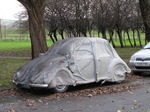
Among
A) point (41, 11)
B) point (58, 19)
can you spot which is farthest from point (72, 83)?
point (58, 19)

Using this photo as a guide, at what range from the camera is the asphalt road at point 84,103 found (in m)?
6.37

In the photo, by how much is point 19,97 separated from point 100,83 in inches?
133

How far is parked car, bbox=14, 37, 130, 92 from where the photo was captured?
26.7 ft

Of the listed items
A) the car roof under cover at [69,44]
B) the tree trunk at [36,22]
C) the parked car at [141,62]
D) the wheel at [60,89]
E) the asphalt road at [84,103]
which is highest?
the tree trunk at [36,22]

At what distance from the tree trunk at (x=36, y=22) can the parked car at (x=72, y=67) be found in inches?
160

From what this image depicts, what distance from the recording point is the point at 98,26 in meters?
38.6

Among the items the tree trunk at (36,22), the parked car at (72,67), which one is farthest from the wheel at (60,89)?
the tree trunk at (36,22)

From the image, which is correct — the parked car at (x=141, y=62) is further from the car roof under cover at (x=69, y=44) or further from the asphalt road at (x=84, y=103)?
the asphalt road at (x=84, y=103)

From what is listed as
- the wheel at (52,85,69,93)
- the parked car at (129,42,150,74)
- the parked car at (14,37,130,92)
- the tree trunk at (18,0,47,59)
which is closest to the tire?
the parked car at (14,37,130,92)

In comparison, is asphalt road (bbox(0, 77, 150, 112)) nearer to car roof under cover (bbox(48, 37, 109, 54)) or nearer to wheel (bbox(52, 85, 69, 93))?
wheel (bbox(52, 85, 69, 93))

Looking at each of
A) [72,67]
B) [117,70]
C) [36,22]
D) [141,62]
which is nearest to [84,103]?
[72,67]

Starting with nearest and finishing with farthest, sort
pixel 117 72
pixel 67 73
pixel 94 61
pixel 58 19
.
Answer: pixel 67 73 → pixel 94 61 → pixel 117 72 → pixel 58 19

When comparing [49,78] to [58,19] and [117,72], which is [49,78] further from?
[58,19]

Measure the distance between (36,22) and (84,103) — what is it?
740cm
